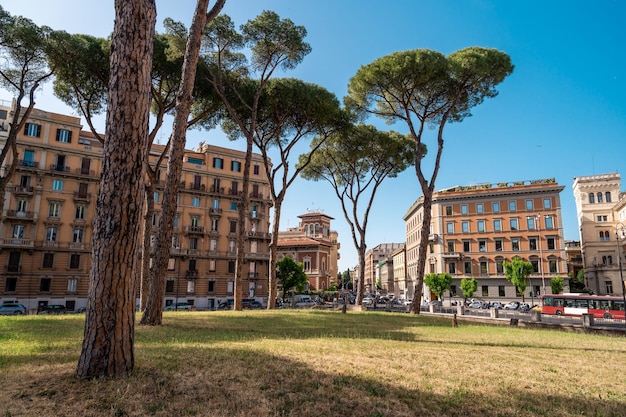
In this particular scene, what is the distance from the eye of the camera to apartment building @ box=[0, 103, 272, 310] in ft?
110

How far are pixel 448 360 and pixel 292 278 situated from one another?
4543 cm

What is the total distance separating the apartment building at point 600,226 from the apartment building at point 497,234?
8915 millimetres

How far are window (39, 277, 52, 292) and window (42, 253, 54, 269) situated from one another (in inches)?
41.9

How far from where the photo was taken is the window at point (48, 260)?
34375 millimetres

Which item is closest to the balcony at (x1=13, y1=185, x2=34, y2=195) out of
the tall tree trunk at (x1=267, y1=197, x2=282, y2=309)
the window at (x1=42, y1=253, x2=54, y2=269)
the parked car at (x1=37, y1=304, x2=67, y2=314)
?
the window at (x1=42, y1=253, x2=54, y2=269)

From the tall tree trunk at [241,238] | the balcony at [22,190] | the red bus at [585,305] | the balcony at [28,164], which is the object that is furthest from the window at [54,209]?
the red bus at [585,305]

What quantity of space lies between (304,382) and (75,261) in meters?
37.8

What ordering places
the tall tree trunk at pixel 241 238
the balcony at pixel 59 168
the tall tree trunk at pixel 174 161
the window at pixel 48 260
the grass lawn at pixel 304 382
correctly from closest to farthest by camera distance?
the grass lawn at pixel 304 382, the tall tree trunk at pixel 174 161, the tall tree trunk at pixel 241 238, the window at pixel 48 260, the balcony at pixel 59 168

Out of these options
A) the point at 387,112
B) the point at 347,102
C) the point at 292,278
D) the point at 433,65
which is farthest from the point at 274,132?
the point at 292,278

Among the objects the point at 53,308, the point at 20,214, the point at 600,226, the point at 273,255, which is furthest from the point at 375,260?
the point at 273,255

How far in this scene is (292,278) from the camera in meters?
51.7

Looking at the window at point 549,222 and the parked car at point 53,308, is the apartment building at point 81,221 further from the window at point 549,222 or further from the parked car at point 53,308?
the window at point 549,222

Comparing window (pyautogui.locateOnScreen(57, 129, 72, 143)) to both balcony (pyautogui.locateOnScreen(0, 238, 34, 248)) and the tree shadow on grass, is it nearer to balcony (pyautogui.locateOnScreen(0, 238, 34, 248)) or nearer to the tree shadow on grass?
balcony (pyautogui.locateOnScreen(0, 238, 34, 248))

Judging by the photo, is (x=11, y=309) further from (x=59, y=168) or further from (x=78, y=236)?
(x=59, y=168)
